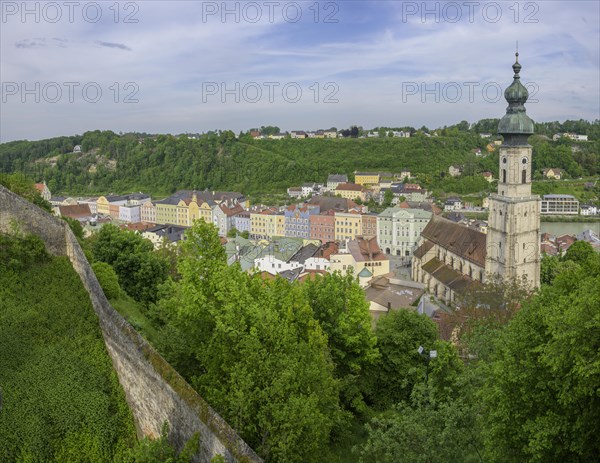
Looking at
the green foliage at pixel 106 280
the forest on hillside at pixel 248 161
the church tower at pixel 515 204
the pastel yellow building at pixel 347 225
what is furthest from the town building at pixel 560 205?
the green foliage at pixel 106 280

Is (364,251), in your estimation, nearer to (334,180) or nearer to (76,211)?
(76,211)

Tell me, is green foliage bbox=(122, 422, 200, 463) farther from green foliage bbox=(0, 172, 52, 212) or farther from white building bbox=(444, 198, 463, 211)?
white building bbox=(444, 198, 463, 211)

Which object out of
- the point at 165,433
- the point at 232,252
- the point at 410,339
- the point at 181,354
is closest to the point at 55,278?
the point at 181,354

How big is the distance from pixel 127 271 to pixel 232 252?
72.1 ft

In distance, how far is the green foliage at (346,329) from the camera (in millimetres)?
Result: 15859

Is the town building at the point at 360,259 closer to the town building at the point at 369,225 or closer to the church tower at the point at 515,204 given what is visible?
the church tower at the point at 515,204

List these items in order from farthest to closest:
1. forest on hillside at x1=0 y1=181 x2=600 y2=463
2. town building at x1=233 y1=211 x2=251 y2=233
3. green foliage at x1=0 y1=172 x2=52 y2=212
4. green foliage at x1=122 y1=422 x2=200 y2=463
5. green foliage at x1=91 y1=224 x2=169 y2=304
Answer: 1. town building at x1=233 y1=211 x2=251 y2=233
2. green foliage at x1=91 y1=224 x2=169 y2=304
3. green foliage at x1=0 y1=172 x2=52 y2=212
4. green foliage at x1=122 y1=422 x2=200 y2=463
5. forest on hillside at x1=0 y1=181 x2=600 y2=463

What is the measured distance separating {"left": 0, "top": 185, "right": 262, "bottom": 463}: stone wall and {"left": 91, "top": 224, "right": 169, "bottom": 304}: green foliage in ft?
33.5

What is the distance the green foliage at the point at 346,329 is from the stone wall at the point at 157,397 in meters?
6.33

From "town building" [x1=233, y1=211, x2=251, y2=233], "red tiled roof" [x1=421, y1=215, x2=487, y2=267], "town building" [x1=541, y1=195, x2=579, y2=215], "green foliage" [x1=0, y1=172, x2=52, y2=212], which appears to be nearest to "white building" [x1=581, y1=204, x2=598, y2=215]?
"town building" [x1=541, y1=195, x2=579, y2=215]

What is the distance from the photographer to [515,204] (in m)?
33.2

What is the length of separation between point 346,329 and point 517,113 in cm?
2227

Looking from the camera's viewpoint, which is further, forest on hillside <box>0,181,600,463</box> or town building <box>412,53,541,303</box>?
town building <box>412,53,541,303</box>

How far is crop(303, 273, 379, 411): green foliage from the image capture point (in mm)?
15859
